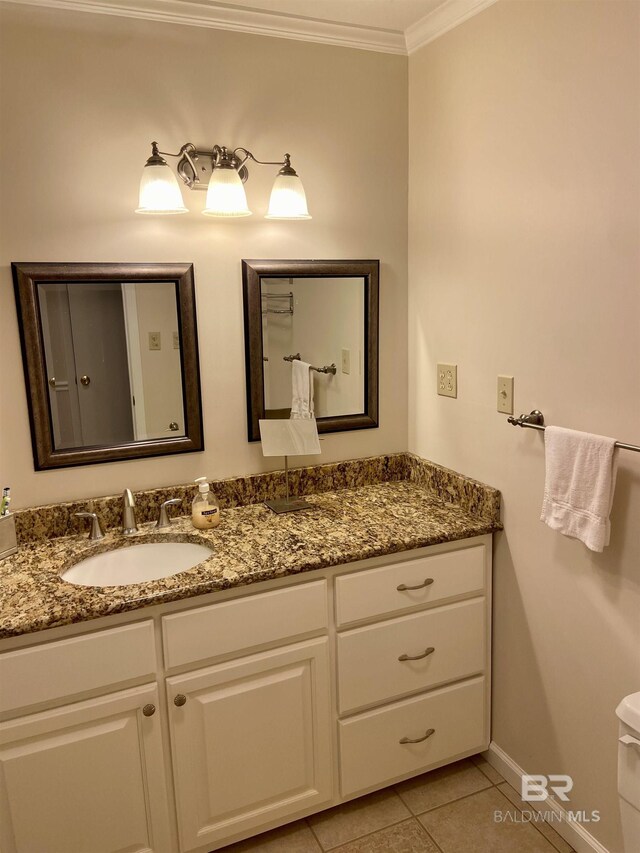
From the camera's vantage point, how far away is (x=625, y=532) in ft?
4.87

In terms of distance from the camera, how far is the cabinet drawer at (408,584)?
175 cm

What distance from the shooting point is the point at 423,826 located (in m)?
1.83

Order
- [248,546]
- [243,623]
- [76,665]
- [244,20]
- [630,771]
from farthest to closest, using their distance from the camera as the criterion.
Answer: [244,20]
[248,546]
[243,623]
[76,665]
[630,771]

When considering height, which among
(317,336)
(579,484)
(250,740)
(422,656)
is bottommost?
(250,740)

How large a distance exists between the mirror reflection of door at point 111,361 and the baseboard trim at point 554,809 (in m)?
1.46

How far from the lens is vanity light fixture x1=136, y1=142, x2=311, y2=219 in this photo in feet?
5.63

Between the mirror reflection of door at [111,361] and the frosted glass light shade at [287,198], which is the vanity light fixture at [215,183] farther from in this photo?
the mirror reflection of door at [111,361]

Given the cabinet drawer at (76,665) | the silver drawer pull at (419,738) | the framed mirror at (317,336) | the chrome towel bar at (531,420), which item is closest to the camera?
the cabinet drawer at (76,665)

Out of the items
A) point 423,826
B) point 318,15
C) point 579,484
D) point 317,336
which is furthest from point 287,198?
point 423,826

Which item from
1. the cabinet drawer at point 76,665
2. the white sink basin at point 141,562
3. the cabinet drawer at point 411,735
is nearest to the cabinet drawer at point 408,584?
the cabinet drawer at point 411,735

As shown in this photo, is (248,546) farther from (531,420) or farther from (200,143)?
(200,143)

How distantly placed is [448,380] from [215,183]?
3.06 ft

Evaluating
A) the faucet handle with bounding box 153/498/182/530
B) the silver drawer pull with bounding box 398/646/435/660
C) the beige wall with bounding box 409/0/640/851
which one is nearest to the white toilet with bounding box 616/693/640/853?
the beige wall with bounding box 409/0/640/851

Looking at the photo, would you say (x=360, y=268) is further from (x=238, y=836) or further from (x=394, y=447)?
(x=238, y=836)
